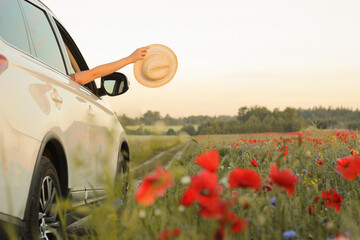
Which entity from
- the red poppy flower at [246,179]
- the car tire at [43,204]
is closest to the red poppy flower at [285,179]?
the red poppy flower at [246,179]

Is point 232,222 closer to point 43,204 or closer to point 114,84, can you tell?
point 43,204

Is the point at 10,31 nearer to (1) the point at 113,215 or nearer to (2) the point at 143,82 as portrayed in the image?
(1) the point at 113,215

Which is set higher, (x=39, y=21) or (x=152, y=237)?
(x=39, y=21)

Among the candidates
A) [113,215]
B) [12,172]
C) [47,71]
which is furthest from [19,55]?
[113,215]

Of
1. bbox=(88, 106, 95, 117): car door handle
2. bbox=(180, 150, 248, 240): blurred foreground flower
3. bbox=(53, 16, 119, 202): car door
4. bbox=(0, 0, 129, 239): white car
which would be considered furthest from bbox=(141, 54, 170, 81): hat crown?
bbox=(180, 150, 248, 240): blurred foreground flower

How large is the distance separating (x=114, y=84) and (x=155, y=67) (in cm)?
66

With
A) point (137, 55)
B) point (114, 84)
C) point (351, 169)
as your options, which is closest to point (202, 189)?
point (351, 169)

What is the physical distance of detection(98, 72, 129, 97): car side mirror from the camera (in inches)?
203

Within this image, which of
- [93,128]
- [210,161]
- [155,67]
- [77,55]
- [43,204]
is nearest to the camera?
[210,161]

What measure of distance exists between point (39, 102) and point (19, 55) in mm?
290

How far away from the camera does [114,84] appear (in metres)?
5.16

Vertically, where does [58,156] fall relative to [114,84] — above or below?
below

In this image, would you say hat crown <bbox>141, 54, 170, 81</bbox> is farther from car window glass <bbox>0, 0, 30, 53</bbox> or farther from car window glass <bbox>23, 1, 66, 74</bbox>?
car window glass <bbox>0, 0, 30, 53</bbox>

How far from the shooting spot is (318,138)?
927 cm
